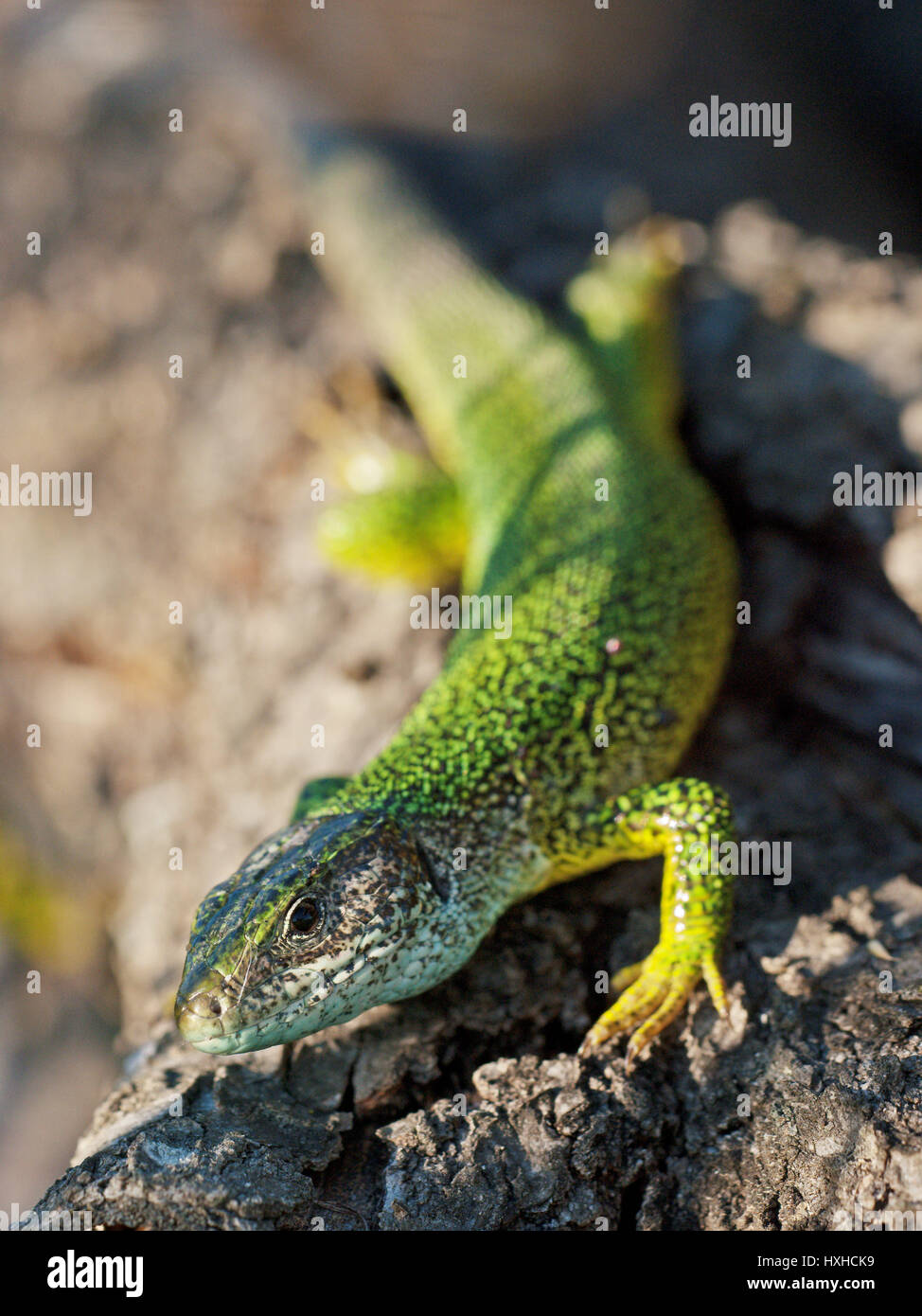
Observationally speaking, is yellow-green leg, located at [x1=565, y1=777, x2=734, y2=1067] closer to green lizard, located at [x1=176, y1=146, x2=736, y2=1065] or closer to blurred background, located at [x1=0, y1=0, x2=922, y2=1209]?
green lizard, located at [x1=176, y1=146, x2=736, y2=1065]

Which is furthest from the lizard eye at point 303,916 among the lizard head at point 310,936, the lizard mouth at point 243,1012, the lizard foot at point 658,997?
the lizard foot at point 658,997

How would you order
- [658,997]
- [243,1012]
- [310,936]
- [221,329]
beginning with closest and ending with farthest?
[243,1012] < [310,936] < [658,997] < [221,329]

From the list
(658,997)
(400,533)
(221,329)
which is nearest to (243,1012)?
(658,997)

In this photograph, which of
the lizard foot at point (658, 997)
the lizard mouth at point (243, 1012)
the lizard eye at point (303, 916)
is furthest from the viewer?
the lizard foot at point (658, 997)

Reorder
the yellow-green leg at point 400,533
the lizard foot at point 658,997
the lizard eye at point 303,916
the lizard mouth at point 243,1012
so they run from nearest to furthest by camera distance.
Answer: the lizard mouth at point 243,1012 → the lizard eye at point 303,916 → the lizard foot at point 658,997 → the yellow-green leg at point 400,533

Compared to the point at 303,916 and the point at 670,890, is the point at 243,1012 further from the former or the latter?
the point at 670,890

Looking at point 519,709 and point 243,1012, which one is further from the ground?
point 519,709

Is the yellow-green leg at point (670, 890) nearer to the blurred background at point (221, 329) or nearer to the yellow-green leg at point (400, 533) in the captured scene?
the blurred background at point (221, 329)
